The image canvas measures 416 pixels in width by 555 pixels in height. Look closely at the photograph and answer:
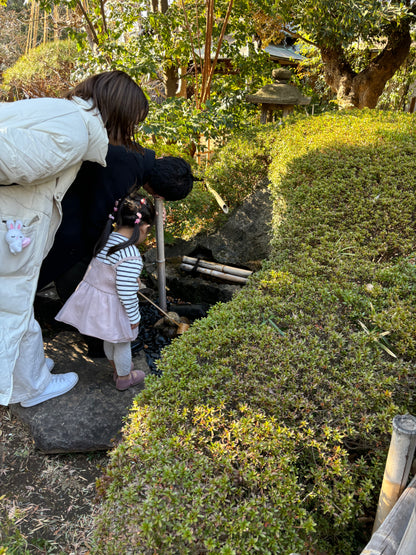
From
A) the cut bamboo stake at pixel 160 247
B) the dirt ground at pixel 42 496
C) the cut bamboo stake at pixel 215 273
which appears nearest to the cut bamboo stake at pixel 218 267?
the cut bamboo stake at pixel 215 273

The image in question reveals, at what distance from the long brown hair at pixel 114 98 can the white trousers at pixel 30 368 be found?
49.2 inches

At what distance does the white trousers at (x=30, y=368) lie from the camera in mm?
2369

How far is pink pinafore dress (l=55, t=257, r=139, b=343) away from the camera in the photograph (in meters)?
2.55

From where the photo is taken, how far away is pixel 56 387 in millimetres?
2670

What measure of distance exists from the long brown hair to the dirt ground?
192cm

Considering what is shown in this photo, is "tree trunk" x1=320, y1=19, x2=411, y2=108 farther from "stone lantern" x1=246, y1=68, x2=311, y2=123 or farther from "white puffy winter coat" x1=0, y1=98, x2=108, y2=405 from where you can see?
Answer: "white puffy winter coat" x1=0, y1=98, x2=108, y2=405

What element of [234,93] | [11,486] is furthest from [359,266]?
[234,93]

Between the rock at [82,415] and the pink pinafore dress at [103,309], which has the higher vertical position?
the pink pinafore dress at [103,309]

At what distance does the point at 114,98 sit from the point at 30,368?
1.68m

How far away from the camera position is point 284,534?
1.35 m

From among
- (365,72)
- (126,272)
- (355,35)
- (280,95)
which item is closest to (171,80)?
(280,95)

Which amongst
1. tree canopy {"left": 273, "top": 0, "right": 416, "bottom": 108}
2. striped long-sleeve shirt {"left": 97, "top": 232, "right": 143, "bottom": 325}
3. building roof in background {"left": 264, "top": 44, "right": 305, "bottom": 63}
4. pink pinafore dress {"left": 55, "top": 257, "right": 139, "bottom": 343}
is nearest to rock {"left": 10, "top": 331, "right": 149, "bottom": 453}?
pink pinafore dress {"left": 55, "top": 257, "right": 139, "bottom": 343}

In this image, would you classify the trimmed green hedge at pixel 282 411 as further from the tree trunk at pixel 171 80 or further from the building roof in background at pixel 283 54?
the building roof in background at pixel 283 54

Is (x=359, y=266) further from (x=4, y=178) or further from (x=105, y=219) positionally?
(x=4, y=178)
